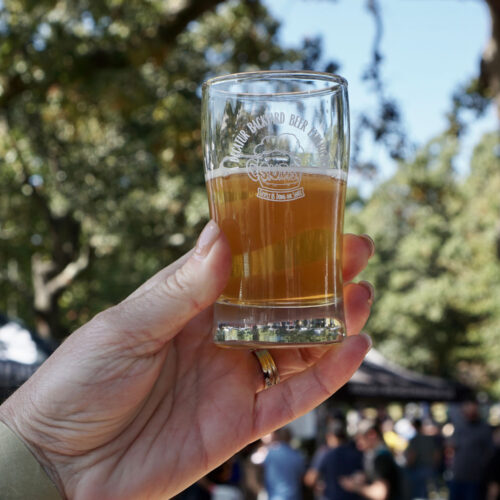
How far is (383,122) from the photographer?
8.39 meters

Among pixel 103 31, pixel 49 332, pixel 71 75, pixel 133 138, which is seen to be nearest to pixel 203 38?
pixel 133 138

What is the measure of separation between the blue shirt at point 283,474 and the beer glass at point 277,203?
21.4ft

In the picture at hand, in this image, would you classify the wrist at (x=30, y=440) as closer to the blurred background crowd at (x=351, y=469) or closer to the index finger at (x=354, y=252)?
the index finger at (x=354, y=252)

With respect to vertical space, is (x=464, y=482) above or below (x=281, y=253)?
below

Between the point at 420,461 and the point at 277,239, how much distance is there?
1105 centimetres

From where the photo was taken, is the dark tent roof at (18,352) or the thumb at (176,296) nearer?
the thumb at (176,296)

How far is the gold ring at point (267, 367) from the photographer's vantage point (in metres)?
1.83

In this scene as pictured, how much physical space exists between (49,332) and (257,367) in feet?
49.7

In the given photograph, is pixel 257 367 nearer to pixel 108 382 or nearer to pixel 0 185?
pixel 108 382

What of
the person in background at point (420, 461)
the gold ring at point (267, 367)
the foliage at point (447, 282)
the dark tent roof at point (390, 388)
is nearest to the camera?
the gold ring at point (267, 367)

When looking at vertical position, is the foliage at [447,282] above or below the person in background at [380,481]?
below

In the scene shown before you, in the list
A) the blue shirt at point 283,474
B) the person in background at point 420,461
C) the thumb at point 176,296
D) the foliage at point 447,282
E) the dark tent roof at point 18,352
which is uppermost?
the thumb at point 176,296

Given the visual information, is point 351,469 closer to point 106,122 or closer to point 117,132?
point 106,122

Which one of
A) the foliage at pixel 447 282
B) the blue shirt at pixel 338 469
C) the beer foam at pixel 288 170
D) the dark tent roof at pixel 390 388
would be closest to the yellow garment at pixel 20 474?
the beer foam at pixel 288 170
